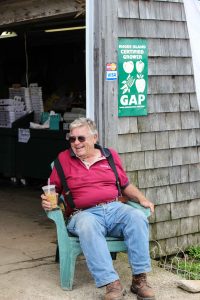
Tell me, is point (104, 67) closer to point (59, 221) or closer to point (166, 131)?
point (166, 131)

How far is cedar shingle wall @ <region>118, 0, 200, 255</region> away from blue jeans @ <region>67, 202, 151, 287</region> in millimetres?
968

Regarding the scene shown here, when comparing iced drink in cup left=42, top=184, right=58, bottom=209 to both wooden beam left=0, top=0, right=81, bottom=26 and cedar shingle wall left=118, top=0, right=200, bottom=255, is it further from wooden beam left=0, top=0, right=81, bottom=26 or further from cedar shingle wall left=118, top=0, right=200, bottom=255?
wooden beam left=0, top=0, right=81, bottom=26

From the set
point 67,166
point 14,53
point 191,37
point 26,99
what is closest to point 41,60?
point 14,53

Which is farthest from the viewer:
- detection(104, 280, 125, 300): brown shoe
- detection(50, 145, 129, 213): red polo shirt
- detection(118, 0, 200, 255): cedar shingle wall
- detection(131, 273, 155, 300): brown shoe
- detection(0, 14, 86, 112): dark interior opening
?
detection(0, 14, 86, 112): dark interior opening

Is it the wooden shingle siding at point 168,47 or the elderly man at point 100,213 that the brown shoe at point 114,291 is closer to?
the elderly man at point 100,213

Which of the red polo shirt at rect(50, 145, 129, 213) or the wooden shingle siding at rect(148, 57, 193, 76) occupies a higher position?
the wooden shingle siding at rect(148, 57, 193, 76)

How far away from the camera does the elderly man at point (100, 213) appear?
3861 millimetres

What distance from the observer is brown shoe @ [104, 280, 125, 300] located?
3.81 m

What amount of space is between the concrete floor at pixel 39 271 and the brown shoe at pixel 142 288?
103 millimetres

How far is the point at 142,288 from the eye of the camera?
395 cm

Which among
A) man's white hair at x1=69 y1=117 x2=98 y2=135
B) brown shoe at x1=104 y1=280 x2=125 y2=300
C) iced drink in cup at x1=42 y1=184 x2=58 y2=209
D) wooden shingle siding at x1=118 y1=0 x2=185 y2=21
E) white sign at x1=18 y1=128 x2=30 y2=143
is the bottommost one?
brown shoe at x1=104 y1=280 x2=125 y2=300

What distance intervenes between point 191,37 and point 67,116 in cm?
362

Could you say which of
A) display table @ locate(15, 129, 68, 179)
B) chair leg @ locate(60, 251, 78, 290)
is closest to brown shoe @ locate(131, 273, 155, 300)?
chair leg @ locate(60, 251, 78, 290)

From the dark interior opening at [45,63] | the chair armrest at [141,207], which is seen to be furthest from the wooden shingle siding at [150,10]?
the dark interior opening at [45,63]
